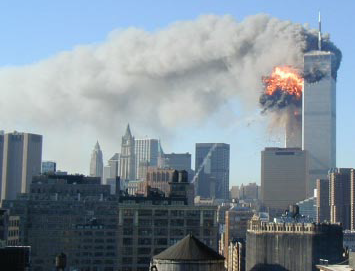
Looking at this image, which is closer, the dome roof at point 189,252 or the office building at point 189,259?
the office building at point 189,259

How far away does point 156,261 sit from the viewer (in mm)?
105938

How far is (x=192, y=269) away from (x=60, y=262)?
1819 cm

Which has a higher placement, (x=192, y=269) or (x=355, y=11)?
(x=355, y=11)

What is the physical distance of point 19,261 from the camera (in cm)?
12094

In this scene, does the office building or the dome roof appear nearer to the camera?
the office building

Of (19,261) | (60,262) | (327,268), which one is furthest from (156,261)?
(327,268)

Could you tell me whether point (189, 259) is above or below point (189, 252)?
below

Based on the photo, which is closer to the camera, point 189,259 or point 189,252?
point 189,259

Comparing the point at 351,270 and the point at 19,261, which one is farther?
the point at 351,270

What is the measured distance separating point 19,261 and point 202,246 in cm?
2858

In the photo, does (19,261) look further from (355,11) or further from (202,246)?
(355,11)

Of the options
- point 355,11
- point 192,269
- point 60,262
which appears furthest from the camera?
point 60,262

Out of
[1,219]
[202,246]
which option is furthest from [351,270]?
[1,219]

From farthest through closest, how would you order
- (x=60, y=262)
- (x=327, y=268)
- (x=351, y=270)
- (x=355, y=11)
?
(x=327, y=268)
(x=351, y=270)
(x=60, y=262)
(x=355, y=11)
